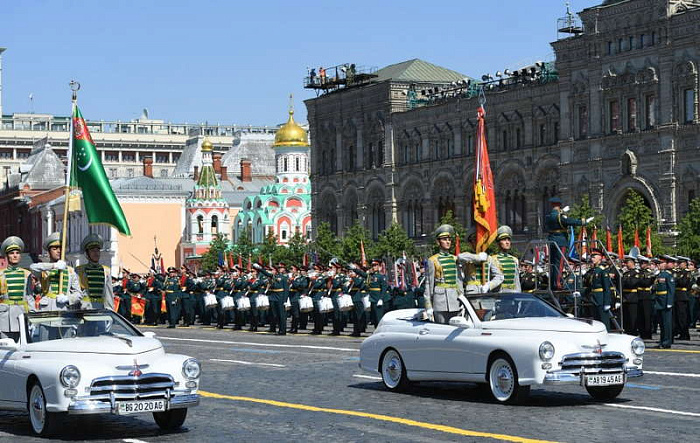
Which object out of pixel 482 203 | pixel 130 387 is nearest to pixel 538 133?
pixel 482 203

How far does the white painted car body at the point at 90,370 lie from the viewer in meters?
12.7

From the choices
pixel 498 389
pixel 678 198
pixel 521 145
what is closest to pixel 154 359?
pixel 498 389

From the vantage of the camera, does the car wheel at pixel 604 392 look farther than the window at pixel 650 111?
No

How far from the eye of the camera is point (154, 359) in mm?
13125

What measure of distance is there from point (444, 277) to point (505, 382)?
9.67 ft

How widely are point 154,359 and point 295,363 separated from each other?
9070 millimetres

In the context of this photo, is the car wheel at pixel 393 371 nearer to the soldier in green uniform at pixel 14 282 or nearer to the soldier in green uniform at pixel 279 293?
the soldier in green uniform at pixel 14 282

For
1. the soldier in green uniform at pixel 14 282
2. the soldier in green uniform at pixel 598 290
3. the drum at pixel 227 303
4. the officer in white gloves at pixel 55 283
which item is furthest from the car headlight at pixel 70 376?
the drum at pixel 227 303

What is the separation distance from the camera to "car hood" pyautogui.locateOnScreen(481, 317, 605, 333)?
48.9 feet

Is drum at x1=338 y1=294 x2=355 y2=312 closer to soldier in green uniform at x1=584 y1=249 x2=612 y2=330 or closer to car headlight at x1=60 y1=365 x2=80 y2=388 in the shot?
soldier in green uniform at x1=584 y1=249 x2=612 y2=330

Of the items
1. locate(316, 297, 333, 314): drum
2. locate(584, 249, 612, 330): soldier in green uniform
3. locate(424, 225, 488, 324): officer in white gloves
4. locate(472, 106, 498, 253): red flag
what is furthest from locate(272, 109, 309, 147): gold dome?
locate(424, 225, 488, 324): officer in white gloves

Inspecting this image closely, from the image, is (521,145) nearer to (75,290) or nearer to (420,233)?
(420,233)

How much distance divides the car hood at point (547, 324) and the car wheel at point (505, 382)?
399mm

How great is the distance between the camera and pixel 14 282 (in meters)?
16.1
